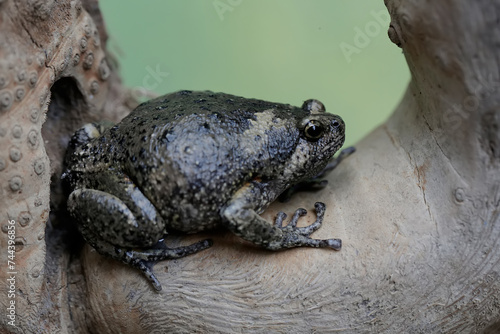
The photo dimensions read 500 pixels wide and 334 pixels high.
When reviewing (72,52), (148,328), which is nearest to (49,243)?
(148,328)

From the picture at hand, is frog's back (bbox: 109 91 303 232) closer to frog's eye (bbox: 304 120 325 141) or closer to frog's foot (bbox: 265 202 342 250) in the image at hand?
frog's eye (bbox: 304 120 325 141)

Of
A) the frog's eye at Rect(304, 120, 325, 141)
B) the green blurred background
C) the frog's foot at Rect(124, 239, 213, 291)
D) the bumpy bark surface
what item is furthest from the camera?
the green blurred background

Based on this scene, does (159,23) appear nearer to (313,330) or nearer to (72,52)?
(72,52)

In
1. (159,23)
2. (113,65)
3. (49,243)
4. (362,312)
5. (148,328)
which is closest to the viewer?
(362,312)

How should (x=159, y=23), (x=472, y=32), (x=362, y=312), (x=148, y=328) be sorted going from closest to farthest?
(x=472, y=32) → (x=362, y=312) → (x=148, y=328) → (x=159, y=23)

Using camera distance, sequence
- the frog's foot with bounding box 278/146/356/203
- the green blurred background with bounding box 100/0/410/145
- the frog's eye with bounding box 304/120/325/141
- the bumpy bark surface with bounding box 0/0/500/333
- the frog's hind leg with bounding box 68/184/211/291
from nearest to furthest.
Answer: the bumpy bark surface with bounding box 0/0/500/333 → the frog's hind leg with bounding box 68/184/211/291 → the frog's eye with bounding box 304/120/325/141 → the frog's foot with bounding box 278/146/356/203 → the green blurred background with bounding box 100/0/410/145

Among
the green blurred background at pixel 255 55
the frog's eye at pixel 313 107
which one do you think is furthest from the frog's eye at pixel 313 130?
the green blurred background at pixel 255 55

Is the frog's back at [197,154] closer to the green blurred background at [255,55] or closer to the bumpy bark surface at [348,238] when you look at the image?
the bumpy bark surface at [348,238]

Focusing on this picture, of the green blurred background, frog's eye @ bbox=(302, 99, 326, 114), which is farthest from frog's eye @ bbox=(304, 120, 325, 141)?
the green blurred background
